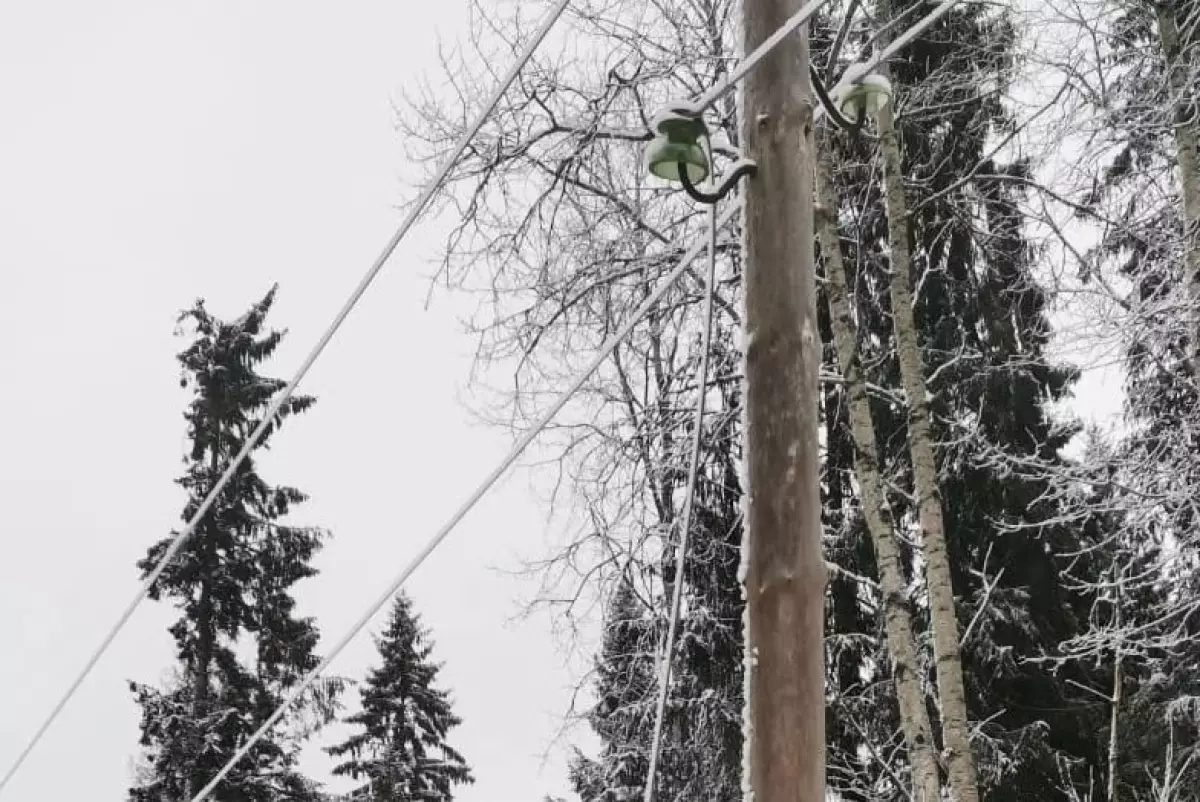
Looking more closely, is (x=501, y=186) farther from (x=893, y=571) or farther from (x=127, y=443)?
(x=127, y=443)

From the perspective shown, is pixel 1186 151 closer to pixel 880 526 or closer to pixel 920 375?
pixel 920 375

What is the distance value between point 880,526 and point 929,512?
33 centimetres

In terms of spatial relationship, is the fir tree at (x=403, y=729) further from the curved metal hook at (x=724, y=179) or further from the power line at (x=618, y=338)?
the curved metal hook at (x=724, y=179)

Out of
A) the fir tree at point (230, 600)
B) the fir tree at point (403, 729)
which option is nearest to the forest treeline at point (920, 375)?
the fir tree at point (230, 600)

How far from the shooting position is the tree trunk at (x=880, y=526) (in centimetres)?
596

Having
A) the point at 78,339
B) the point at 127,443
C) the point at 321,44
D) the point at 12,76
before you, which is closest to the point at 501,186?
the point at 321,44

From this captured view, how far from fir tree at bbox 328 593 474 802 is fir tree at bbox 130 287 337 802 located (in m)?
5.65

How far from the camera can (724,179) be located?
3.02 m

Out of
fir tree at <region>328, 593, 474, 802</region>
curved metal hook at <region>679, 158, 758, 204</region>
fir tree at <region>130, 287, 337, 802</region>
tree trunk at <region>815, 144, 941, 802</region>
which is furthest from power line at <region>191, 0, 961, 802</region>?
fir tree at <region>328, 593, 474, 802</region>

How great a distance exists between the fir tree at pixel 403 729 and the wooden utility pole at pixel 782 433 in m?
20.4

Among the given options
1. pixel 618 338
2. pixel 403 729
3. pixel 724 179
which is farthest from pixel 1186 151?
pixel 403 729

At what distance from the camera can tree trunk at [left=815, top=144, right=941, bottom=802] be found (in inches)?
235

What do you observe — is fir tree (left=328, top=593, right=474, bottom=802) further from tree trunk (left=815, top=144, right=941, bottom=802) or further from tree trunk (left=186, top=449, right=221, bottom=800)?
tree trunk (left=815, top=144, right=941, bottom=802)

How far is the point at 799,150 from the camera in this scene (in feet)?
9.86
